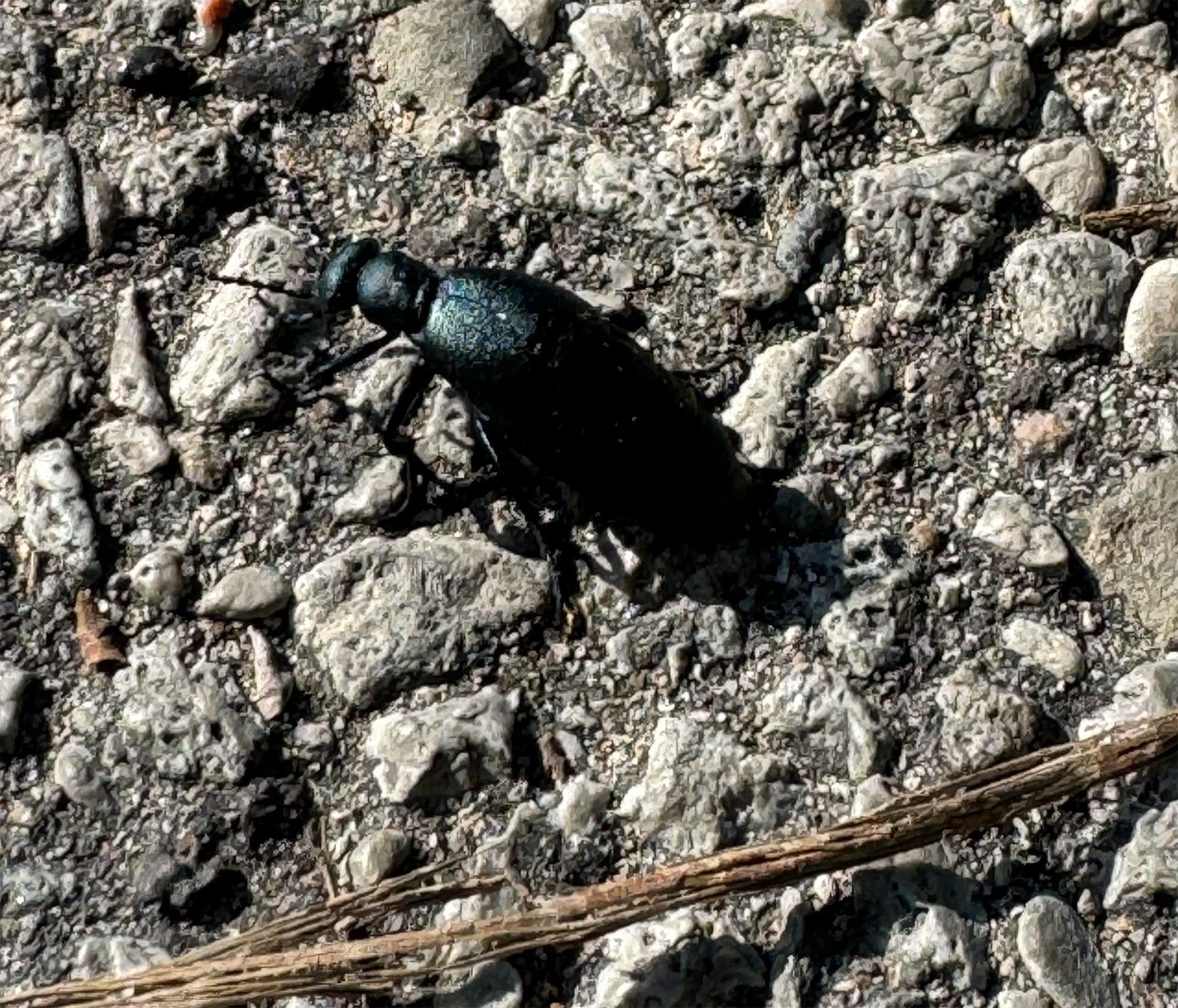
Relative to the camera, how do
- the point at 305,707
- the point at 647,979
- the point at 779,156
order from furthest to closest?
1. the point at 779,156
2. the point at 305,707
3. the point at 647,979

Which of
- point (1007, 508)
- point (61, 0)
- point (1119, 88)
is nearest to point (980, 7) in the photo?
point (1119, 88)

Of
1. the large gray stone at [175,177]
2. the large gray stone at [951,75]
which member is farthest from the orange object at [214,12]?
the large gray stone at [951,75]

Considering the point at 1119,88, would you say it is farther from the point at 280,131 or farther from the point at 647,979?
the point at 647,979

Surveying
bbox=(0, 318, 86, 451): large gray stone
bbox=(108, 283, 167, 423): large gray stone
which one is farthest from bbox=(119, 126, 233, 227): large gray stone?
bbox=(0, 318, 86, 451): large gray stone

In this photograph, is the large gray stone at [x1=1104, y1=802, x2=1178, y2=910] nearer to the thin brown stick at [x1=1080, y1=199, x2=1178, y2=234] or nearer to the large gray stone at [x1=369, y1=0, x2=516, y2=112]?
the thin brown stick at [x1=1080, y1=199, x2=1178, y2=234]

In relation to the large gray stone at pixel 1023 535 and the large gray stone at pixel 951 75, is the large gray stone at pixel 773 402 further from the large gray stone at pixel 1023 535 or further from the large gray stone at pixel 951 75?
the large gray stone at pixel 951 75

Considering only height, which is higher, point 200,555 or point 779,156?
point 779,156

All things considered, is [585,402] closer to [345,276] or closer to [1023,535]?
[345,276]
